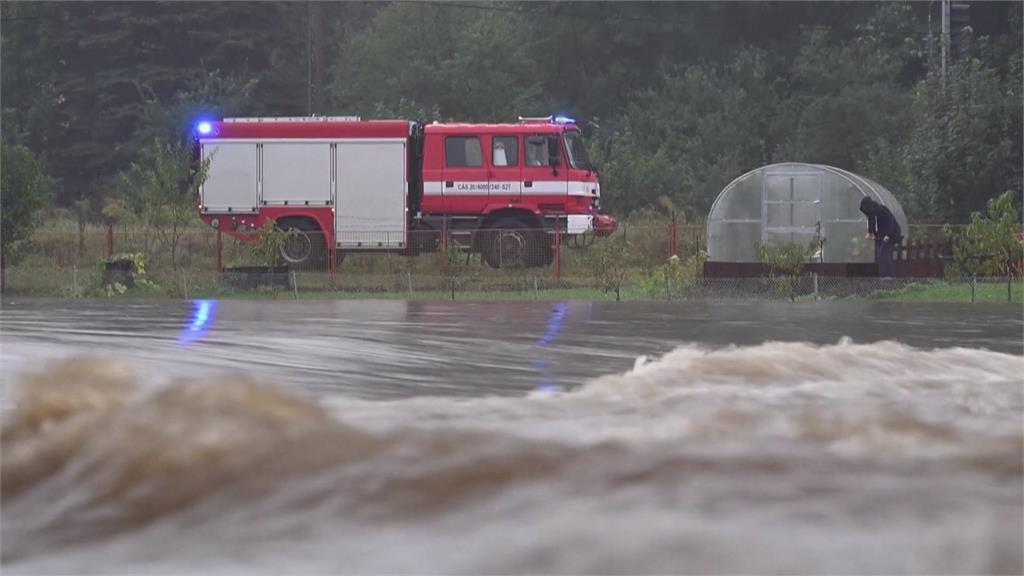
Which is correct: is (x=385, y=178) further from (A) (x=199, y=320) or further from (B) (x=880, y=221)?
(A) (x=199, y=320)

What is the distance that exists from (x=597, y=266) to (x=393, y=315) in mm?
6645

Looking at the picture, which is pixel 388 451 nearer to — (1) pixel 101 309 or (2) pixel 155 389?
(2) pixel 155 389

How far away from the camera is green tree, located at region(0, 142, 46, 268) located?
28.7 meters

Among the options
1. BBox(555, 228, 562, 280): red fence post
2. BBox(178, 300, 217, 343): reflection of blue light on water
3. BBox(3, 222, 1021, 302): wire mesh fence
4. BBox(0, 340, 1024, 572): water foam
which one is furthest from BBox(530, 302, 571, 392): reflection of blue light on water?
BBox(555, 228, 562, 280): red fence post

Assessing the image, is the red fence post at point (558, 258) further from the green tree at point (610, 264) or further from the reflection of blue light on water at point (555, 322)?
the reflection of blue light on water at point (555, 322)

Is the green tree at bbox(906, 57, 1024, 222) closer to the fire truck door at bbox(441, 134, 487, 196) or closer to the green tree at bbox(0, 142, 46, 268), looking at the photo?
the fire truck door at bbox(441, 134, 487, 196)

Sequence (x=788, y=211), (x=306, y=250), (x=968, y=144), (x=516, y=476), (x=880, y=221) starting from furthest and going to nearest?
(x=968, y=144), (x=306, y=250), (x=788, y=211), (x=880, y=221), (x=516, y=476)

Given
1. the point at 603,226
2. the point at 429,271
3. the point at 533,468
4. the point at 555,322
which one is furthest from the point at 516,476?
the point at 603,226

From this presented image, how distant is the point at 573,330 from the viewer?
704 inches

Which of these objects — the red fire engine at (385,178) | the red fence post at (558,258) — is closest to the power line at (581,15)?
the red fire engine at (385,178)

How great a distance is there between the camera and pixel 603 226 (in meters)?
30.7

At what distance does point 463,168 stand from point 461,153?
0.32 meters

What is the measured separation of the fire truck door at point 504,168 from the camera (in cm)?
3114

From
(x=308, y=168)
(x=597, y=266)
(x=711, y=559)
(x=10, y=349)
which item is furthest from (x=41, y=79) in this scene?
(x=711, y=559)
